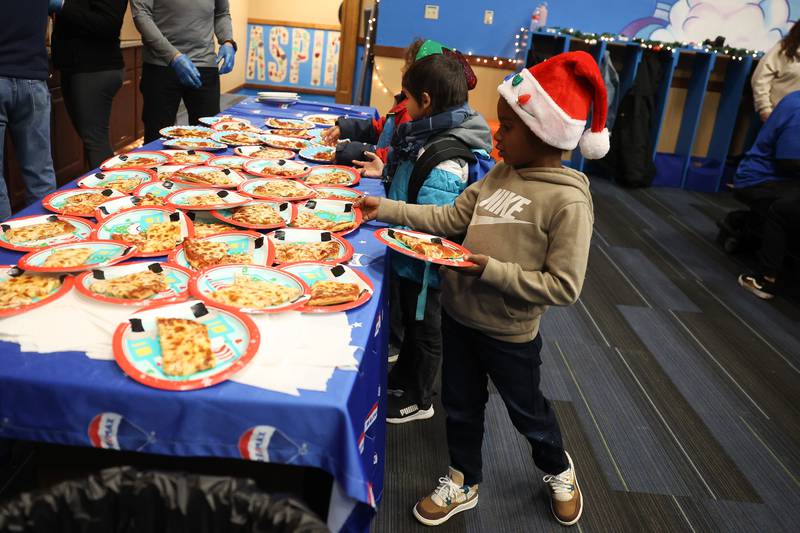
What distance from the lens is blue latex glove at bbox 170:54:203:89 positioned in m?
2.89

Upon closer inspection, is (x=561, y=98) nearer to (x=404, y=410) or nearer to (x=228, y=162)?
(x=404, y=410)

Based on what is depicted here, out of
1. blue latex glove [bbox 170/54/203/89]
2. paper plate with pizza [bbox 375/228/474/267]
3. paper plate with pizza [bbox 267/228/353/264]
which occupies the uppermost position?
blue latex glove [bbox 170/54/203/89]

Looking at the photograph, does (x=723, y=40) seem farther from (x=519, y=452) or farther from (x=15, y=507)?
(x=15, y=507)

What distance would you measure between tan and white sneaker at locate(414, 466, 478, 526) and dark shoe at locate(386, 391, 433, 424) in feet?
1.29

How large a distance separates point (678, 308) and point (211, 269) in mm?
2691

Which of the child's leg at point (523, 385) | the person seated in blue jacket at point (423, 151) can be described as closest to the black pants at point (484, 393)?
the child's leg at point (523, 385)

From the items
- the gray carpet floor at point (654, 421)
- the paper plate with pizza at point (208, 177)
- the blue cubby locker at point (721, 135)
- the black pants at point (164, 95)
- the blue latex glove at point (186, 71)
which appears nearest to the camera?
the gray carpet floor at point (654, 421)

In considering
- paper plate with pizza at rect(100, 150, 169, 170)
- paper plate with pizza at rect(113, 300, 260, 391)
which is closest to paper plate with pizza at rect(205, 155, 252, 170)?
paper plate with pizza at rect(100, 150, 169, 170)

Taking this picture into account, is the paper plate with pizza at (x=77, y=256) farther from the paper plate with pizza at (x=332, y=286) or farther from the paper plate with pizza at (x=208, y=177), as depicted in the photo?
the paper plate with pizza at (x=208, y=177)

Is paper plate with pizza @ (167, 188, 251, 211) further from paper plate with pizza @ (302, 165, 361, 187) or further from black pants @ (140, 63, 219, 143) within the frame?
black pants @ (140, 63, 219, 143)

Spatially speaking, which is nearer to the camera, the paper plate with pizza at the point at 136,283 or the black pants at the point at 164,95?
the paper plate with pizza at the point at 136,283

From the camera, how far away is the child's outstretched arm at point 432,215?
163cm

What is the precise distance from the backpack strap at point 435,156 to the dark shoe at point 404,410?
0.75 metres

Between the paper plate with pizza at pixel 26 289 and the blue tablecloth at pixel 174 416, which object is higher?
the paper plate with pizza at pixel 26 289
